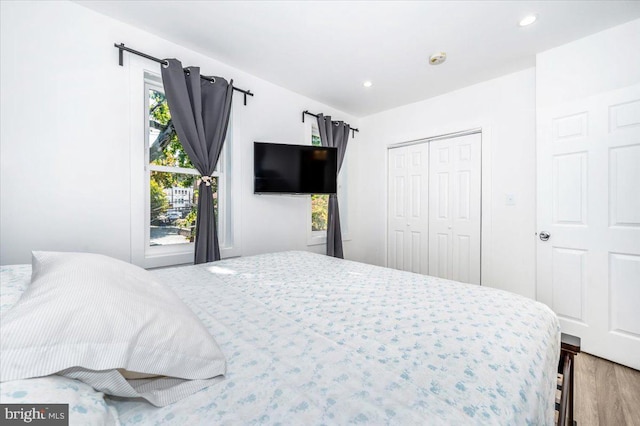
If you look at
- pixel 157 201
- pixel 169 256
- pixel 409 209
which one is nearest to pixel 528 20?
pixel 409 209

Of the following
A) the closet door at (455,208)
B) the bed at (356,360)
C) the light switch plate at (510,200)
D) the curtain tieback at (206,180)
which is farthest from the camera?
the closet door at (455,208)

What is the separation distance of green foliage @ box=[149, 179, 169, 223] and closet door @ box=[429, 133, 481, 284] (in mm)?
3107

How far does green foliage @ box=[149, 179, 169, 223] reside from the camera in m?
2.34

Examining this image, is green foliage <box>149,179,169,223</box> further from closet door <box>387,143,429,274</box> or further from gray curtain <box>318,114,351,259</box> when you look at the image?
closet door <box>387,143,429,274</box>

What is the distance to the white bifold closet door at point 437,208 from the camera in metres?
3.15

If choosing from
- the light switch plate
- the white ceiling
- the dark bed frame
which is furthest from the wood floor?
the white ceiling

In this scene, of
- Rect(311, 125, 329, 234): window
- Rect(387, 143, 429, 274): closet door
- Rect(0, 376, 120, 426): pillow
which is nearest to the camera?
Rect(0, 376, 120, 426): pillow

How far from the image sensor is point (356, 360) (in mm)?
796

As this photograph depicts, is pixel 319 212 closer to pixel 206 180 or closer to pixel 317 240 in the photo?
pixel 317 240

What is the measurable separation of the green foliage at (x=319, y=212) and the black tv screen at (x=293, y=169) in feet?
1.66

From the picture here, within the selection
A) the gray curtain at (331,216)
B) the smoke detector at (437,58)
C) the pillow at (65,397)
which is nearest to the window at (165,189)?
the gray curtain at (331,216)

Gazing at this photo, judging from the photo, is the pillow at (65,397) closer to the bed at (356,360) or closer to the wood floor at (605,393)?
the bed at (356,360)

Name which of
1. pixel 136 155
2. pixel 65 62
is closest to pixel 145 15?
pixel 65 62

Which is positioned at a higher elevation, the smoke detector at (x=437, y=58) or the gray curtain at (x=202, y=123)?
the smoke detector at (x=437, y=58)
